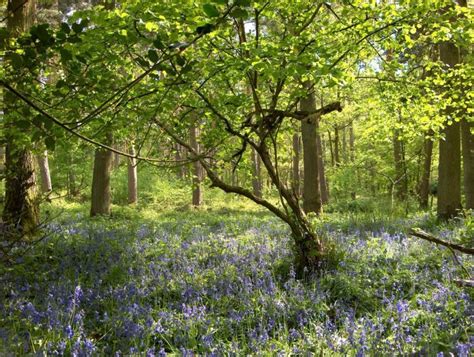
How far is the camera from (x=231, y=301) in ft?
15.3

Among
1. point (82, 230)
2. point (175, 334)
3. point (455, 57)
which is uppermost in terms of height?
point (455, 57)

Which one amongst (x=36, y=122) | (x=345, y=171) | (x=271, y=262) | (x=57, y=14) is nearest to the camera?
(x=36, y=122)

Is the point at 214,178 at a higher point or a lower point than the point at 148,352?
higher

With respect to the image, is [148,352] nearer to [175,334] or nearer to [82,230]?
[175,334]

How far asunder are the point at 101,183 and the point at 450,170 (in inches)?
390

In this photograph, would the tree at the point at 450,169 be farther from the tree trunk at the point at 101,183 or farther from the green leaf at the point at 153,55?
the tree trunk at the point at 101,183

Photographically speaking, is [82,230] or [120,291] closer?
[120,291]

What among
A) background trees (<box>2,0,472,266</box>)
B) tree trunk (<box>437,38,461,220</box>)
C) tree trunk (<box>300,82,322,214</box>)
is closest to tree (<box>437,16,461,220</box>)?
tree trunk (<box>437,38,461,220</box>)

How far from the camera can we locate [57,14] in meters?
17.2

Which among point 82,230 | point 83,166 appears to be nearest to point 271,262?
point 82,230

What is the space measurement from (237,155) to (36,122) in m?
3.96

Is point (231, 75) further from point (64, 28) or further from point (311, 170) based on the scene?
point (311, 170)

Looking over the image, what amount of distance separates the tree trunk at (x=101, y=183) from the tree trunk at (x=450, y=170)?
940cm

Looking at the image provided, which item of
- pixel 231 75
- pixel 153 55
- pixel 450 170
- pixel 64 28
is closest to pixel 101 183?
pixel 231 75
